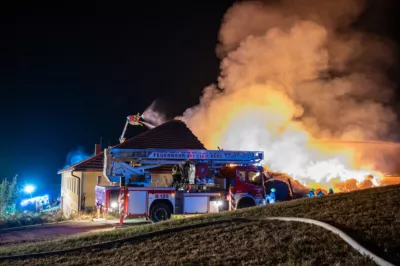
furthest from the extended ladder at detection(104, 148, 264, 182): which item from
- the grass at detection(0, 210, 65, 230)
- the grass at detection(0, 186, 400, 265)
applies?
the grass at detection(0, 186, 400, 265)

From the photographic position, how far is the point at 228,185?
664 inches

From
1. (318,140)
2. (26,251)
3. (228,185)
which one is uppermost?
(318,140)

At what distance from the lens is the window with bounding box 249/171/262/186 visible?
676 inches

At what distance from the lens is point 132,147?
25297 mm

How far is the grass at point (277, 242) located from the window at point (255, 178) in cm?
735

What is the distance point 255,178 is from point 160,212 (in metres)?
4.41

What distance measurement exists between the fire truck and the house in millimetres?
5048

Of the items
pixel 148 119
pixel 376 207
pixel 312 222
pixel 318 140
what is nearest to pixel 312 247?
pixel 312 222

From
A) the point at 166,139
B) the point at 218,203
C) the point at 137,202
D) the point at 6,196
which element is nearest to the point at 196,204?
the point at 218,203

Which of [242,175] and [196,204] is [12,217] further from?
[242,175]

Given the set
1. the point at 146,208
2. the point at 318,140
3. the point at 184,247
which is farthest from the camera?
the point at 318,140

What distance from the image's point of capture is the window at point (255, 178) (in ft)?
56.3

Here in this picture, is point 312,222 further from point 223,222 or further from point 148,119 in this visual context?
point 148,119

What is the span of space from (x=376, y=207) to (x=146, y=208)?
9.07 meters
